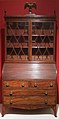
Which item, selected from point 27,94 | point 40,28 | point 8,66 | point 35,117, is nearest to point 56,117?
point 35,117

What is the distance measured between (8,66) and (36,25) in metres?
0.92

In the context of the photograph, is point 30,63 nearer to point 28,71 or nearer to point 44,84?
point 28,71

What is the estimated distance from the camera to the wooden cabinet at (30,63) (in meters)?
3.71

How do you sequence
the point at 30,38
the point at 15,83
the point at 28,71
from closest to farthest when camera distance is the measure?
1. the point at 15,83
2. the point at 28,71
3. the point at 30,38

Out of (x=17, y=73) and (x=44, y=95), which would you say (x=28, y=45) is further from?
(x=44, y=95)

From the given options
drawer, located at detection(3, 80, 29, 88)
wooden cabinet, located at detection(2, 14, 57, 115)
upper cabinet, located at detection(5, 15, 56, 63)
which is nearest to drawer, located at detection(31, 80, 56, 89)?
wooden cabinet, located at detection(2, 14, 57, 115)

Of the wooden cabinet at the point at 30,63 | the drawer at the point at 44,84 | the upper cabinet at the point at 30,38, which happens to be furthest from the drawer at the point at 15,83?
the upper cabinet at the point at 30,38

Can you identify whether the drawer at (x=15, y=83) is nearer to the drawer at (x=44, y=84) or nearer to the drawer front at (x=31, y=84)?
the drawer front at (x=31, y=84)

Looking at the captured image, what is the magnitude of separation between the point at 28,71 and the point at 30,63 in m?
0.20

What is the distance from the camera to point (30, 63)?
3945 mm

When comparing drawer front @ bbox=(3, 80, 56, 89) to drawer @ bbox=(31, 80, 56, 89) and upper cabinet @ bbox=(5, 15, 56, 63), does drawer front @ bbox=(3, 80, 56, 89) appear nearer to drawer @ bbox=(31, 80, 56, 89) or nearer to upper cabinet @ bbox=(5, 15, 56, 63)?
drawer @ bbox=(31, 80, 56, 89)

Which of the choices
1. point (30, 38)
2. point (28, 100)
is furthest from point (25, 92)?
point (30, 38)

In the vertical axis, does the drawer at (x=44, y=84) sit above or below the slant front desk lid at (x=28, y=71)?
below

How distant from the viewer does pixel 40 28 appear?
13.1ft
